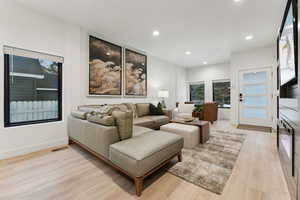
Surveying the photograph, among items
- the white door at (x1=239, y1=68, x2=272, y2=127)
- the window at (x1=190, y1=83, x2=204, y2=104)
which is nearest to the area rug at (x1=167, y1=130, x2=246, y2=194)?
the white door at (x1=239, y1=68, x2=272, y2=127)

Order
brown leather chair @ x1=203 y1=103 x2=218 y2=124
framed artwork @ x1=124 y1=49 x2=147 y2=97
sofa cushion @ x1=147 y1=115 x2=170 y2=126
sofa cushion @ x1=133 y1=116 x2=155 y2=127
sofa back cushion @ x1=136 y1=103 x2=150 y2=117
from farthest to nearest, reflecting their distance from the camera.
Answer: brown leather chair @ x1=203 y1=103 x2=218 y2=124 < framed artwork @ x1=124 y1=49 x2=147 y2=97 < sofa back cushion @ x1=136 y1=103 x2=150 y2=117 < sofa cushion @ x1=147 y1=115 x2=170 y2=126 < sofa cushion @ x1=133 y1=116 x2=155 y2=127

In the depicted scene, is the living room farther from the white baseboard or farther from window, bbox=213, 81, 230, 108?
window, bbox=213, 81, 230, 108

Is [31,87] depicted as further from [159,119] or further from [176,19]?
[176,19]

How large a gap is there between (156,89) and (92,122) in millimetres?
3579

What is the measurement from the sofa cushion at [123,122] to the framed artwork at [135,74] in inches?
92.3

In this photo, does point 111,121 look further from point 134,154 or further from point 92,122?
point 134,154

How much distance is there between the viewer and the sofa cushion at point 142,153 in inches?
52.1

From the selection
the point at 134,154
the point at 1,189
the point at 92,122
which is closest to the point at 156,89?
the point at 92,122

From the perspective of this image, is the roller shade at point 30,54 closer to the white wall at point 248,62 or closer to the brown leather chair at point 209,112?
the brown leather chair at point 209,112

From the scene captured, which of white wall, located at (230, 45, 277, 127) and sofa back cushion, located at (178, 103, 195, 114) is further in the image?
sofa back cushion, located at (178, 103, 195, 114)

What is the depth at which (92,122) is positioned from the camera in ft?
6.34

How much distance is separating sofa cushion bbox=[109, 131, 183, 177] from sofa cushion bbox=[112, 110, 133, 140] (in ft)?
0.40

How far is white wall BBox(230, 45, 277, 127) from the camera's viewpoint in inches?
155

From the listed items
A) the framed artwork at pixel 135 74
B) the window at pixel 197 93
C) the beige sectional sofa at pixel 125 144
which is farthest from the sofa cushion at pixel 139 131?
the window at pixel 197 93
